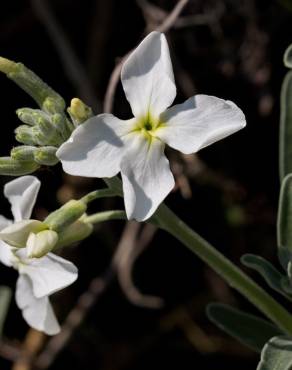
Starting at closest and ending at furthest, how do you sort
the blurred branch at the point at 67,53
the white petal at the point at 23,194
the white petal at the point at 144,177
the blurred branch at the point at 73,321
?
the white petal at the point at 144,177 → the white petal at the point at 23,194 → the blurred branch at the point at 67,53 → the blurred branch at the point at 73,321

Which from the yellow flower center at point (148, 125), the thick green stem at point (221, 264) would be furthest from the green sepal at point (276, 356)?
the yellow flower center at point (148, 125)

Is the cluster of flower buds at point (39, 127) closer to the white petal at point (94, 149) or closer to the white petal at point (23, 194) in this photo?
the white petal at point (94, 149)

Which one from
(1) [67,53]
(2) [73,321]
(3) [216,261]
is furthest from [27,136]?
(2) [73,321]

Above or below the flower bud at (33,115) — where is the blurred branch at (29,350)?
below

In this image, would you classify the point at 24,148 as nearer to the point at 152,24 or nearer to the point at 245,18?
the point at 152,24

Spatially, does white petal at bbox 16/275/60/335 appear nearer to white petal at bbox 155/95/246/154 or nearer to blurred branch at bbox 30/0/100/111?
white petal at bbox 155/95/246/154

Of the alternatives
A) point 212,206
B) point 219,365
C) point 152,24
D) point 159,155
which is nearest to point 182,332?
point 219,365

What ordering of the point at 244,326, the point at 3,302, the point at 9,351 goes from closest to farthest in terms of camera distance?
the point at 244,326
the point at 3,302
the point at 9,351

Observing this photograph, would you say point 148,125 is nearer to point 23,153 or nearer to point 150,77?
point 150,77

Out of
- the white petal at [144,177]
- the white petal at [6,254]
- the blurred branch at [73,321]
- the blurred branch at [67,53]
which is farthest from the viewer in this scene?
the blurred branch at [73,321]
